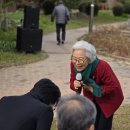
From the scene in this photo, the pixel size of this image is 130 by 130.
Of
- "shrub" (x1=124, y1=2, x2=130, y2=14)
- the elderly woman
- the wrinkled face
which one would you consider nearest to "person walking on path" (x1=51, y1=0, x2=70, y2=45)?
the elderly woman

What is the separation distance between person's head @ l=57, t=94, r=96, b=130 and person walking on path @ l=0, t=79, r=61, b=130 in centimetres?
90

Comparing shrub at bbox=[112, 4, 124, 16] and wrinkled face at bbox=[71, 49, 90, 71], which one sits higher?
wrinkled face at bbox=[71, 49, 90, 71]

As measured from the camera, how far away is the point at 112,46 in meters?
18.3

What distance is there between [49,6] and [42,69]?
72.7ft

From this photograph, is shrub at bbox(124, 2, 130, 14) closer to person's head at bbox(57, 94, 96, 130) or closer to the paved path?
the paved path

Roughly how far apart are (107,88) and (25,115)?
4.91 ft

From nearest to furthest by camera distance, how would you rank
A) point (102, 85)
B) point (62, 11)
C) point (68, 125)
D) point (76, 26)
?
point (68, 125), point (102, 85), point (62, 11), point (76, 26)

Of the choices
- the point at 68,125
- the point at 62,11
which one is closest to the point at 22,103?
the point at 68,125

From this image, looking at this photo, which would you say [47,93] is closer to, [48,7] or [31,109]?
[31,109]

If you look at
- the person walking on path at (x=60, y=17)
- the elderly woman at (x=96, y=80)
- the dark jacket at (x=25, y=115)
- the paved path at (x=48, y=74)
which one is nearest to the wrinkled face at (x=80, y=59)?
the elderly woman at (x=96, y=80)

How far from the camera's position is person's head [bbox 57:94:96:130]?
3.64m

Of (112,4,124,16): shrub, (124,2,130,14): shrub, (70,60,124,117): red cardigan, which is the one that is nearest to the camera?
(70,60,124,117): red cardigan

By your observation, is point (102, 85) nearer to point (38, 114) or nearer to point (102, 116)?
point (102, 116)

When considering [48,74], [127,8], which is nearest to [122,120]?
[48,74]
